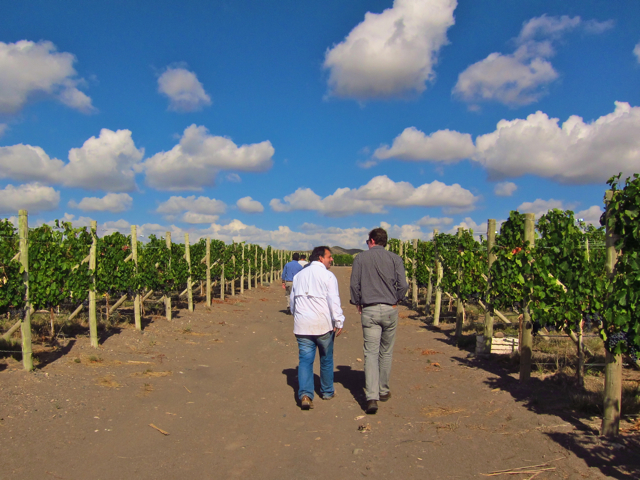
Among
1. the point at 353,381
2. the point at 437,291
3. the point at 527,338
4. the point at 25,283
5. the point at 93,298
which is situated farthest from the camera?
the point at 437,291

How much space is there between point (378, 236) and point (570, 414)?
2.89m

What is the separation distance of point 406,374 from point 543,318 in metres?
2.50

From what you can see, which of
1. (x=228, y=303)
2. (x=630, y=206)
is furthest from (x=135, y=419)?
(x=228, y=303)

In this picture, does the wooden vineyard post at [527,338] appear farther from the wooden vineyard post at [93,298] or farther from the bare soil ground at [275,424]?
the wooden vineyard post at [93,298]

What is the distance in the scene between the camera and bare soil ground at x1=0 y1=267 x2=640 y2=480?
381 centimetres

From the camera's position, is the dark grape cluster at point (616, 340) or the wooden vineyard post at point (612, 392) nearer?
the dark grape cluster at point (616, 340)

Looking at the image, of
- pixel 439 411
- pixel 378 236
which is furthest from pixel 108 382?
pixel 439 411

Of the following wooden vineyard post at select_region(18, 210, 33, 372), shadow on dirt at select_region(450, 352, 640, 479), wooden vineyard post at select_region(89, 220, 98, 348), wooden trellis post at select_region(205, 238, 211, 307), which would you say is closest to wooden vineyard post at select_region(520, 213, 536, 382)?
shadow on dirt at select_region(450, 352, 640, 479)

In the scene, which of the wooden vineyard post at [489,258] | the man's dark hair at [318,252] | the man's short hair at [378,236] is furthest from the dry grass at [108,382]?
the wooden vineyard post at [489,258]

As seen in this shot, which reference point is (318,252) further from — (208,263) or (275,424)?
(208,263)

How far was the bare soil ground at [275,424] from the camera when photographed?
3812mm

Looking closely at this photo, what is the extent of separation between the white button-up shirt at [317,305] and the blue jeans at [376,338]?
1.15 ft

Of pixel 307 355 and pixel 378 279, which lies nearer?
Result: pixel 378 279

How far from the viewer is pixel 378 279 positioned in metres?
5.28
